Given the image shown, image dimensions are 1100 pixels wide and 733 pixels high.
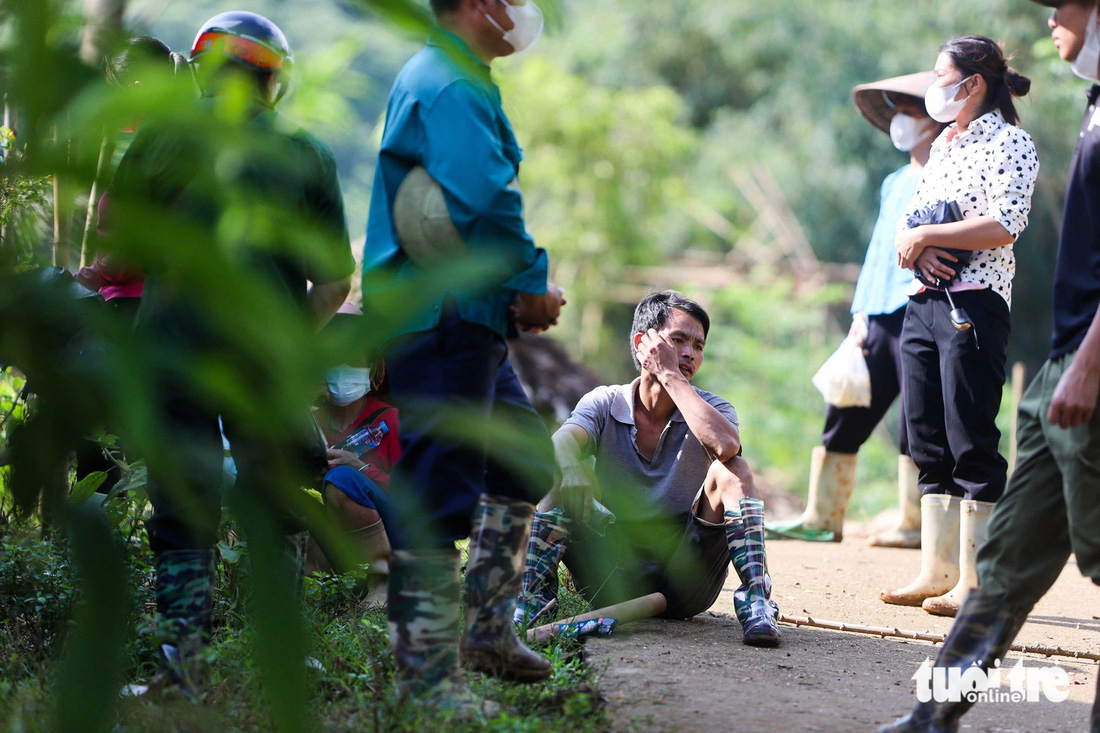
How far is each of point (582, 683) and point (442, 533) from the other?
0.67 m

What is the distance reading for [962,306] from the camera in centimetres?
399

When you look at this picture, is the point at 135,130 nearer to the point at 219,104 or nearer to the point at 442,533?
the point at 219,104

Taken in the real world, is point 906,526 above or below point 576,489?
below

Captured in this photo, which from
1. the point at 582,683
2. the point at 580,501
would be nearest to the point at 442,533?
the point at 582,683

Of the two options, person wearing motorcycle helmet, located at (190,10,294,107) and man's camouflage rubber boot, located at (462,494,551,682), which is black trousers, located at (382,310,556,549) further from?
person wearing motorcycle helmet, located at (190,10,294,107)

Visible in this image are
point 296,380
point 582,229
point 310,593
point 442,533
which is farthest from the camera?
point 582,229

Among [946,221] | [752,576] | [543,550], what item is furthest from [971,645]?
[946,221]

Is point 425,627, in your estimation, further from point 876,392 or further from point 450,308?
point 876,392

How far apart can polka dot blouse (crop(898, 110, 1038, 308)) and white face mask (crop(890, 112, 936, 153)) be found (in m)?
0.50

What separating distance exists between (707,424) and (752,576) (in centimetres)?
49

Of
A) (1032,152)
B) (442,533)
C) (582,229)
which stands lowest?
(582,229)

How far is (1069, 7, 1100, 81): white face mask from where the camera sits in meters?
2.28

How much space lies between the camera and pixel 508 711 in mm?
2520

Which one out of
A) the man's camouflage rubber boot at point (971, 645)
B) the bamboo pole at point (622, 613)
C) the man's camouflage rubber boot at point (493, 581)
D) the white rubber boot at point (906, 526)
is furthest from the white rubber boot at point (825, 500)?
the man's camouflage rubber boot at point (493, 581)
